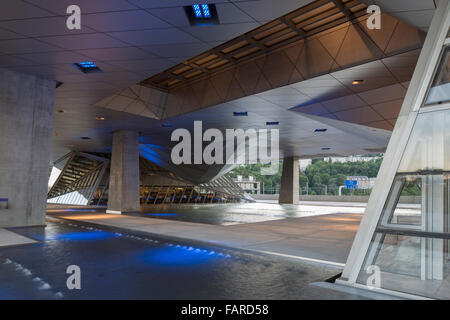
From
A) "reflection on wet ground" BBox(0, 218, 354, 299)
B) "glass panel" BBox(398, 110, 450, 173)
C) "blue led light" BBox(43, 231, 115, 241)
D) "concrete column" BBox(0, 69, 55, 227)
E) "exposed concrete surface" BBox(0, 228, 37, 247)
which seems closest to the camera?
"reflection on wet ground" BBox(0, 218, 354, 299)

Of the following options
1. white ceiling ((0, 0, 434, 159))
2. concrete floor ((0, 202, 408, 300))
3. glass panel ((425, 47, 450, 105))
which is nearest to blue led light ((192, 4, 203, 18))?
white ceiling ((0, 0, 434, 159))

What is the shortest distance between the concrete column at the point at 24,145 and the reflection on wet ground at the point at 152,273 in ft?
16.6

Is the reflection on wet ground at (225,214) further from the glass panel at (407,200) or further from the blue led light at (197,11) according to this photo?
the glass panel at (407,200)

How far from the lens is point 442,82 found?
212 inches

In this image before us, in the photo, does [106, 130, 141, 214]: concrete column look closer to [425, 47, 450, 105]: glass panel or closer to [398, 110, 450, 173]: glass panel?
[398, 110, 450, 173]: glass panel

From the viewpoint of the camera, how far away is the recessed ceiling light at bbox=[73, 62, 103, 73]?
13.1m

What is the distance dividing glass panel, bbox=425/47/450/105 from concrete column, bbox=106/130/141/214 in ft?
73.8

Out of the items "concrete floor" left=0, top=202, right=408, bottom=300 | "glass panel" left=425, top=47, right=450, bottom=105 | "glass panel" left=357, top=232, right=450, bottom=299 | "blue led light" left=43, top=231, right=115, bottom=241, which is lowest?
"blue led light" left=43, top=231, right=115, bottom=241

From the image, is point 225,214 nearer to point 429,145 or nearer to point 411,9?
point 411,9

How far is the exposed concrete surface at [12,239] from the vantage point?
9.27 metres

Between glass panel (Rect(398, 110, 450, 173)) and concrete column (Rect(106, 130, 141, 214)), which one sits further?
concrete column (Rect(106, 130, 141, 214))

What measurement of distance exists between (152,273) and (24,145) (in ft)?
35.4

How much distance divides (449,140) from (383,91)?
10.7m

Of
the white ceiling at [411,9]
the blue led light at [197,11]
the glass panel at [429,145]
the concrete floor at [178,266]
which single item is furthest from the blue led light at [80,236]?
the white ceiling at [411,9]
